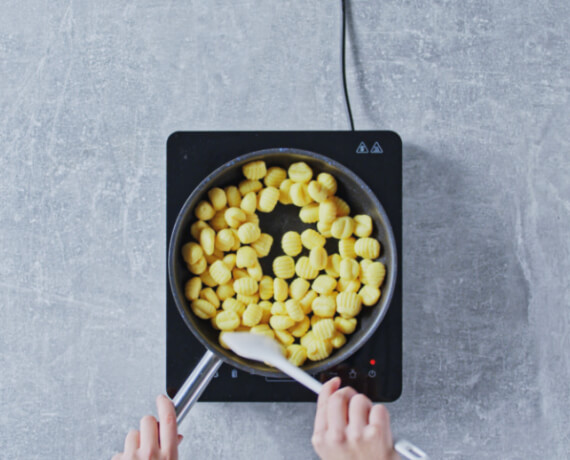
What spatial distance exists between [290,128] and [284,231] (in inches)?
5.8

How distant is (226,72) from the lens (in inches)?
32.7

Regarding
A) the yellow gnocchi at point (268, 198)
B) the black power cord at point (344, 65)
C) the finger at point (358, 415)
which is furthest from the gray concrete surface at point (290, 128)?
the finger at point (358, 415)

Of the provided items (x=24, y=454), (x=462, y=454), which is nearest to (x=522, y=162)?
(x=462, y=454)

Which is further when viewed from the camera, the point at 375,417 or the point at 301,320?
the point at 301,320

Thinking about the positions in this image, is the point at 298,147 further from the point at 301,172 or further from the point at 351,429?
the point at 351,429

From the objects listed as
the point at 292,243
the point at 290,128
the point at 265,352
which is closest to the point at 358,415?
the point at 265,352

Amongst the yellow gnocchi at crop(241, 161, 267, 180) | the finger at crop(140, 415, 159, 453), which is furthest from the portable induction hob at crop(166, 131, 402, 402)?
the finger at crop(140, 415, 159, 453)

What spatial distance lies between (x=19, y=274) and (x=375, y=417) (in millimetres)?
524

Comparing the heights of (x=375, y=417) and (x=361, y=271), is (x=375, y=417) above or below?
below

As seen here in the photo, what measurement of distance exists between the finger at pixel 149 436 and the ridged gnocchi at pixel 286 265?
5.2 inches

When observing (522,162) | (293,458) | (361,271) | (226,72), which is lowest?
(293,458)

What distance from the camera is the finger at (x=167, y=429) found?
605 millimetres

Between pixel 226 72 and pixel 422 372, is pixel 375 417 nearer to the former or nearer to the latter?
pixel 422 372

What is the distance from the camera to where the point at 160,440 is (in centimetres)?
61
